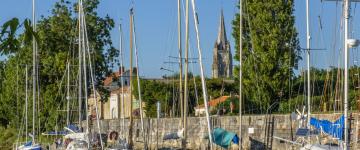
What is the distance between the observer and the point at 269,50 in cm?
5128

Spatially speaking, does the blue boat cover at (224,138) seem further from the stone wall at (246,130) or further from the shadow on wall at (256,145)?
the shadow on wall at (256,145)

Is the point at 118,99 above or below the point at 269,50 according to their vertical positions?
below

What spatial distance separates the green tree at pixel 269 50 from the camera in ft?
164

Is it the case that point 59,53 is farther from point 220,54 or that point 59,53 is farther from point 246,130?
point 220,54

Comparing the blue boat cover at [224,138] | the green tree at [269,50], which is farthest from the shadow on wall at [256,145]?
the green tree at [269,50]

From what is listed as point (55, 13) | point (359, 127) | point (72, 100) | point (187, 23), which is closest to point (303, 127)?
point (359, 127)

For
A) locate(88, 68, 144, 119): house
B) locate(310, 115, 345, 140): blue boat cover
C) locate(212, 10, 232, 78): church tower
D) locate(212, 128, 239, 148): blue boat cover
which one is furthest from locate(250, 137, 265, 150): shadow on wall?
locate(212, 10, 232, 78): church tower

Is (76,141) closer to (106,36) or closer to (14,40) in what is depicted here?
(106,36)

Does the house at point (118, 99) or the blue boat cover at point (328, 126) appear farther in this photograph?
the house at point (118, 99)

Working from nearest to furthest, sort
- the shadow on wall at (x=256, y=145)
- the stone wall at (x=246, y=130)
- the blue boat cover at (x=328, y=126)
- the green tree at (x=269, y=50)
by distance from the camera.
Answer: the blue boat cover at (x=328, y=126) → the stone wall at (x=246, y=130) → the shadow on wall at (x=256, y=145) → the green tree at (x=269, y=50)

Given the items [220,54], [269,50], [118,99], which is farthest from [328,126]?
[220,54]

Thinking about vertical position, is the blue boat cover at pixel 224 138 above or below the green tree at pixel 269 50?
below

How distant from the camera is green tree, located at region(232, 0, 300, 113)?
4984 cm

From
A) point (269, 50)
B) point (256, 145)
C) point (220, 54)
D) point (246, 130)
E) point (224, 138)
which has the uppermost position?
point (220, 54)
